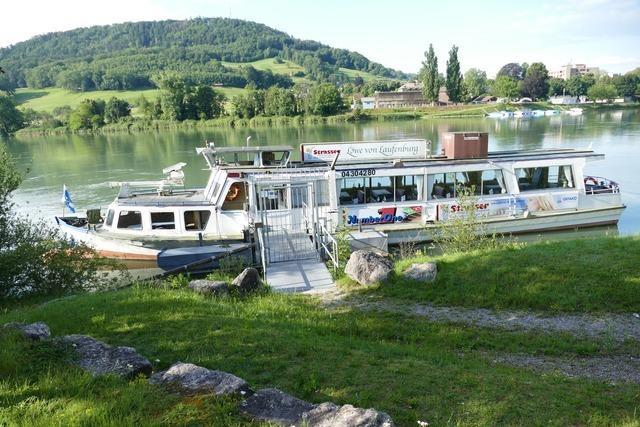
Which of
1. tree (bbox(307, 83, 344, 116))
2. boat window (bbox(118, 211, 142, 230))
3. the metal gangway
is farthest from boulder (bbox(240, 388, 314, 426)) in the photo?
tree (bbox(307, 83, 344, 116))

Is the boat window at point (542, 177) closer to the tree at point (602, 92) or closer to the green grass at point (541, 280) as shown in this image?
the green grass at point (541, 280)

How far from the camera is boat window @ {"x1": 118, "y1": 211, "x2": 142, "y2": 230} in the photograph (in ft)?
58.5

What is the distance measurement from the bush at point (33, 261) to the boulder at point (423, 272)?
765 cm

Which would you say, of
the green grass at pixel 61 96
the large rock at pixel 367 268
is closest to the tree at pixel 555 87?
the green grass at pixel 61 96

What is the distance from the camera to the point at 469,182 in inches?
739

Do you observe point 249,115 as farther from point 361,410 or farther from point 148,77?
point 361,410

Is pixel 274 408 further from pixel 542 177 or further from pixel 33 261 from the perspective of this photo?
pixel 542 177

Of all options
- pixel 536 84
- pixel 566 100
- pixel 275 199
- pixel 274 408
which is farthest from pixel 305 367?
pixel 536 84

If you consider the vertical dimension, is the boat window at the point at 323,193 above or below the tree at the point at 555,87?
below

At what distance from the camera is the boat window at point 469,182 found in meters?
18.6

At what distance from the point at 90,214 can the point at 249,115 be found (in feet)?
286

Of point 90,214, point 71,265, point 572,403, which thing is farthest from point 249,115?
point 572,403

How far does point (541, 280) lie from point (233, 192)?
11.2m

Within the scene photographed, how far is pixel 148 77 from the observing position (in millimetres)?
167750
